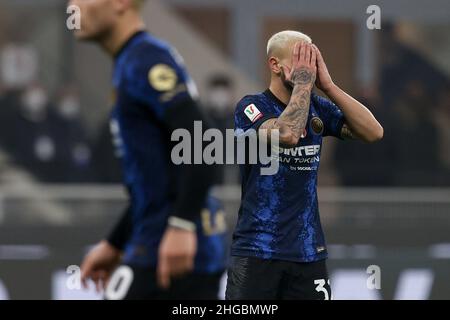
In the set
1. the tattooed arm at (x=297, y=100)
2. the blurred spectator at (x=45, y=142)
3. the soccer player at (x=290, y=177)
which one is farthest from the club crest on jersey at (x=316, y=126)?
the blurred spectator at (x=45, y=142)

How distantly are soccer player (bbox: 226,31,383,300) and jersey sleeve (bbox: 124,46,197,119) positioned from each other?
1269 millimetres

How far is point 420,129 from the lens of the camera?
13.2 metres

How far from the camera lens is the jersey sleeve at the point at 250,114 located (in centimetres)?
432

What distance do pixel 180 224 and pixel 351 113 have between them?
1439 mm

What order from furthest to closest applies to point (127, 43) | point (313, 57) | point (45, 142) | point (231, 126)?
point (45, 142)
point (231, 126)
point (127, 43)
point (313, 57)

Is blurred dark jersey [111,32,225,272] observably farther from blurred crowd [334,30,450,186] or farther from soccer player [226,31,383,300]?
blurred crowd [334,30,450,186]

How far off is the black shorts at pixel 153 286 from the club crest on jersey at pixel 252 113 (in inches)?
73.3

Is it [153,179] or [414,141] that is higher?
Result: [153,179]

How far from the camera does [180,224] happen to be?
18.2 ft

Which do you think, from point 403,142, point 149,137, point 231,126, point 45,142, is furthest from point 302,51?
point 403,142

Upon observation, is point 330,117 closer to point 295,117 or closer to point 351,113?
point 351,113

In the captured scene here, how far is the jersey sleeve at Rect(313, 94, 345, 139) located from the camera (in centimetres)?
449
